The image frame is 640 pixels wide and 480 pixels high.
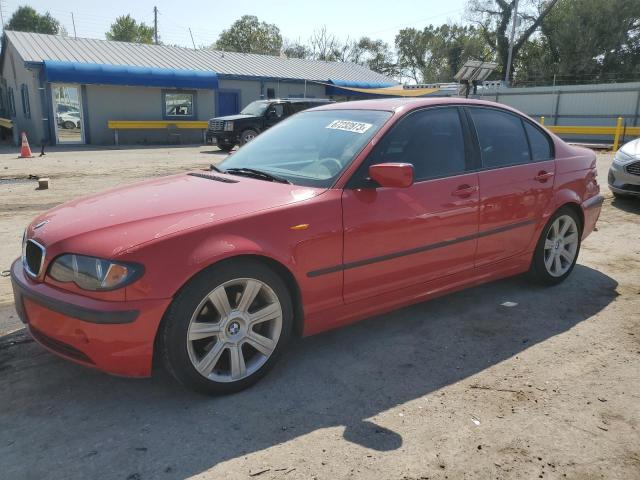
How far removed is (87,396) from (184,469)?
0.91 meters

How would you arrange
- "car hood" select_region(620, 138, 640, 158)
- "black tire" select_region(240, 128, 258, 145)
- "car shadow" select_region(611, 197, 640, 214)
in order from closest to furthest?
"car hood" select_region(620, 138, 640, 158), "car shadow" select_region(611, 197, 640, 214), "black tire" select_region(240, 128, 258, 145)

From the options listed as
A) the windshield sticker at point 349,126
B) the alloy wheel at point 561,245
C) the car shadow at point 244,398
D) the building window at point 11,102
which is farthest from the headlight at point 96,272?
the building window at point 11,102

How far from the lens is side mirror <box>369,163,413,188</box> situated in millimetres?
3148

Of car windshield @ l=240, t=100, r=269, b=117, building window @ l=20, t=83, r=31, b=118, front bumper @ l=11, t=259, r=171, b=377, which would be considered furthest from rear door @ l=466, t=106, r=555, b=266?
building window @ l=20, t=83, r=31, b=118

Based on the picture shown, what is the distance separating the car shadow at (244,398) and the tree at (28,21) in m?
70.9

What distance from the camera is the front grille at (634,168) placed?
26.0ft

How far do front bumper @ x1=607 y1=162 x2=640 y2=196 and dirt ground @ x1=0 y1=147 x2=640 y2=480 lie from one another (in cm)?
448

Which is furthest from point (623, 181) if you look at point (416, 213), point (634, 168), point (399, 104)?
point (416, 213)

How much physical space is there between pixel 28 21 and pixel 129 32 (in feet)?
36.9

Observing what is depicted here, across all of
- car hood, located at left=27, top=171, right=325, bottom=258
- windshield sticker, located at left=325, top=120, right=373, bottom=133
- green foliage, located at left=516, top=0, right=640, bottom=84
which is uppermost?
green foliage, located at left=516, top=0, right=640, bottom=84

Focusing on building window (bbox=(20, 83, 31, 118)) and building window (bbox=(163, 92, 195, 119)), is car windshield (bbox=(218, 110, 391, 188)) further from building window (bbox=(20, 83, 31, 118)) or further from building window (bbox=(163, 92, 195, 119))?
building window (bbox=(20, 83, 31, 118))

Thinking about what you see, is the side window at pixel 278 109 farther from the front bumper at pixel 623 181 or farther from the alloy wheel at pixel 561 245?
the alloy wheel at pixel 561 245

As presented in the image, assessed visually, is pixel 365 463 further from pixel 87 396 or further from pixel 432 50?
pixel 432 50

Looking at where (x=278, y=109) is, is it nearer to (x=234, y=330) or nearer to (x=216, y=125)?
(x=216, y=125)
